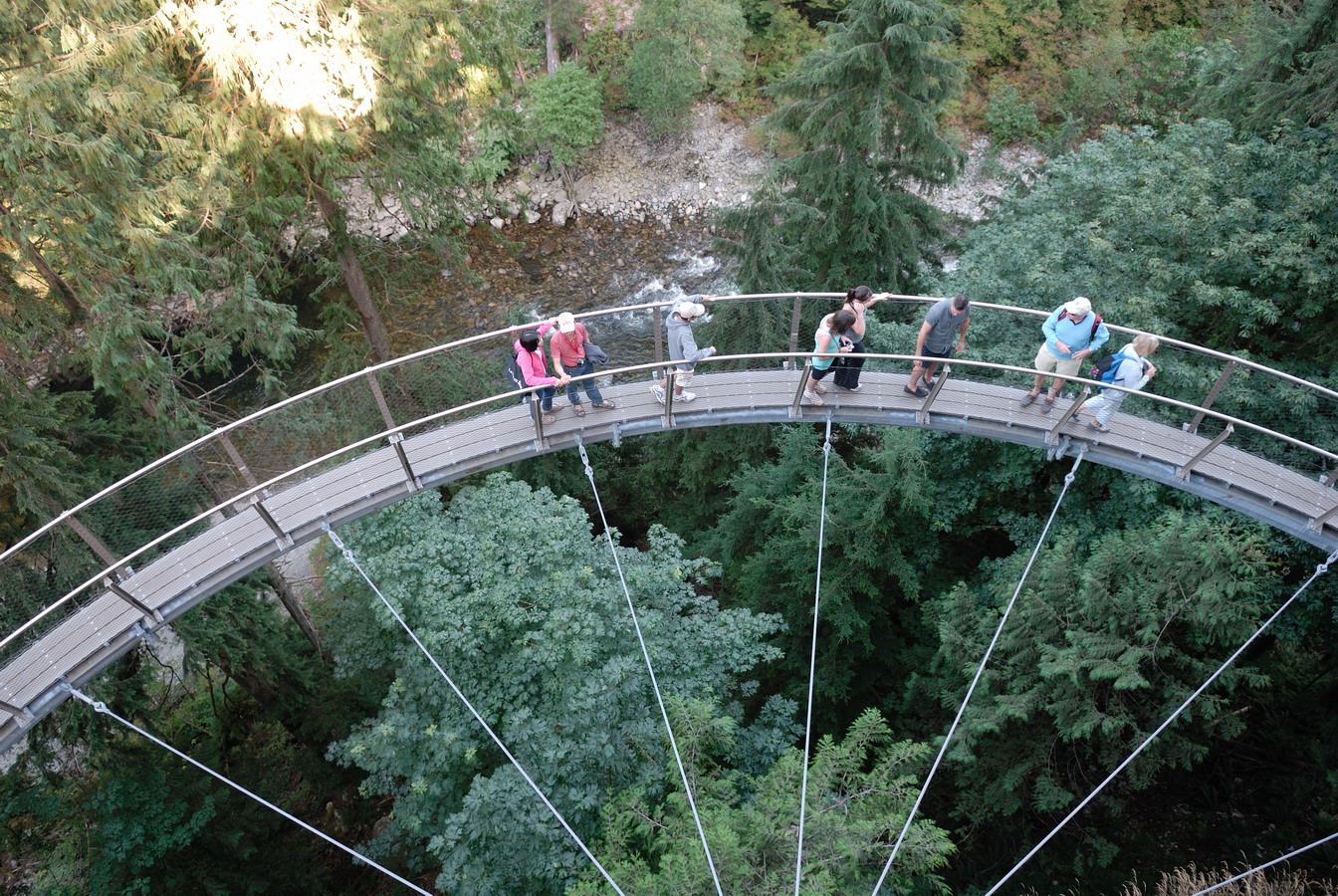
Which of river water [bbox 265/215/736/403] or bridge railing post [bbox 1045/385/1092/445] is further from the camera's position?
river water [bbox 265/215/736/403]

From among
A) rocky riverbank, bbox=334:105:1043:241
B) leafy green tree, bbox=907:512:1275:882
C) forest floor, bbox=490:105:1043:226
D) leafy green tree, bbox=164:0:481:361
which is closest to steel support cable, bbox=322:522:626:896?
leafy green tree, bbox=907:512:1275:882

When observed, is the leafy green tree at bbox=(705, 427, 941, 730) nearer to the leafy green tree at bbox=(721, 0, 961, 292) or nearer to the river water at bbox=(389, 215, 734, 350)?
the leafy green tree at bbox=(721, 0, 961, 292)

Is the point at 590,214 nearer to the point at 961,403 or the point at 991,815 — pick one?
the point at 961,403

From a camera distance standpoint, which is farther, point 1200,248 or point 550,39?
point 550,39

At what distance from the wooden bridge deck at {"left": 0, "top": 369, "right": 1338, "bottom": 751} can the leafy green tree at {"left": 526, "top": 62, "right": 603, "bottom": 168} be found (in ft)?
63.0

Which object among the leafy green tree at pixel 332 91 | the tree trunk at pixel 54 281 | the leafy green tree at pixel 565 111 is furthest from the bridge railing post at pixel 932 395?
the leafy green tree at pixel 565 111

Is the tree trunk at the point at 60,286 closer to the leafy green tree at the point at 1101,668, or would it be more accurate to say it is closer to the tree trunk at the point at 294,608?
the tree trunk at the point at 294,608

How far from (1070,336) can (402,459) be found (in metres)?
7.51

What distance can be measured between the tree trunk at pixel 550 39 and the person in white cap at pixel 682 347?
73.1ft

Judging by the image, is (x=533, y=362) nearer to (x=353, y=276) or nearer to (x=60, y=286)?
(x=60, y=286)

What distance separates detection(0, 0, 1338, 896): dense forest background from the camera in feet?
33.2

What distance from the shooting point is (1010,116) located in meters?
27.6

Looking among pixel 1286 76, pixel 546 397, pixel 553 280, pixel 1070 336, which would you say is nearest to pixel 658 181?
pixel 553 280

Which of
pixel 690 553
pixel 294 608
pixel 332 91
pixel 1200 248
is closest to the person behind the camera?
pixel 332 91
